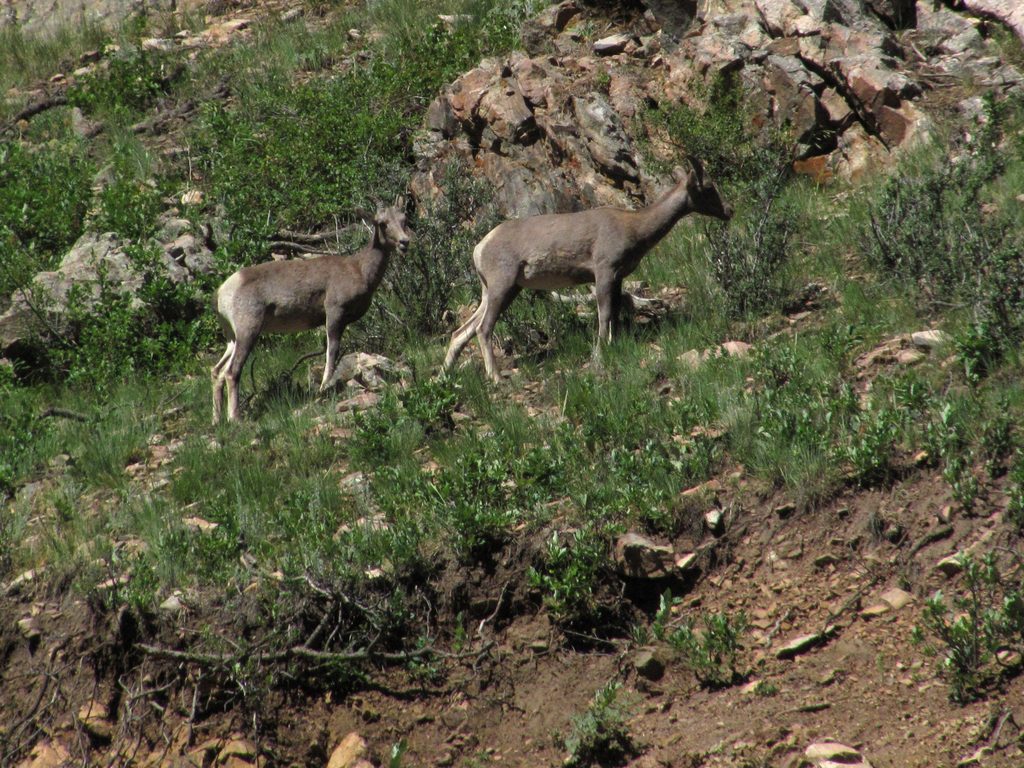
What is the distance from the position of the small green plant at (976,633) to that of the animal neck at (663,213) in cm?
584

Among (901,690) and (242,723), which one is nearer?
(901,690)

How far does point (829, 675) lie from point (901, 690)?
1.12ft

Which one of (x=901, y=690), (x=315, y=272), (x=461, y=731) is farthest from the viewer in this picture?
(x=315, y=272)

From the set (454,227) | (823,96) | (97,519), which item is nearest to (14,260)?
(454,227)

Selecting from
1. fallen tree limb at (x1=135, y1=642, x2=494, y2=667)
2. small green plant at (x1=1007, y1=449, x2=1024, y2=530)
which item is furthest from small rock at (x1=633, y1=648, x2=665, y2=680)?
small green plant at (x1=1007, y1=449, x2=1024, y2=530)

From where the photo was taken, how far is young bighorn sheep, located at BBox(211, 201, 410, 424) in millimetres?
10070

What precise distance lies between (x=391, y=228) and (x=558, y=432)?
410cm

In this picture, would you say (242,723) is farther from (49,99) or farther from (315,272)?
(49,99)

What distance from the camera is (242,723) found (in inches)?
227

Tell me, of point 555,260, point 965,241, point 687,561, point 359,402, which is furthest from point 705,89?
point 687,561

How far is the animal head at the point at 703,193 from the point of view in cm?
1075

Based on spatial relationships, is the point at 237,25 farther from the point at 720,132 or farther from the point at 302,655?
the point at 302,655

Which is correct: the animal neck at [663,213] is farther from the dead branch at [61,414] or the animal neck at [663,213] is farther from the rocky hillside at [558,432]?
the dead branch at [61,414]

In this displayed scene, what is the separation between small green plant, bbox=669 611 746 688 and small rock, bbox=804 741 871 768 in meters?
0.83
